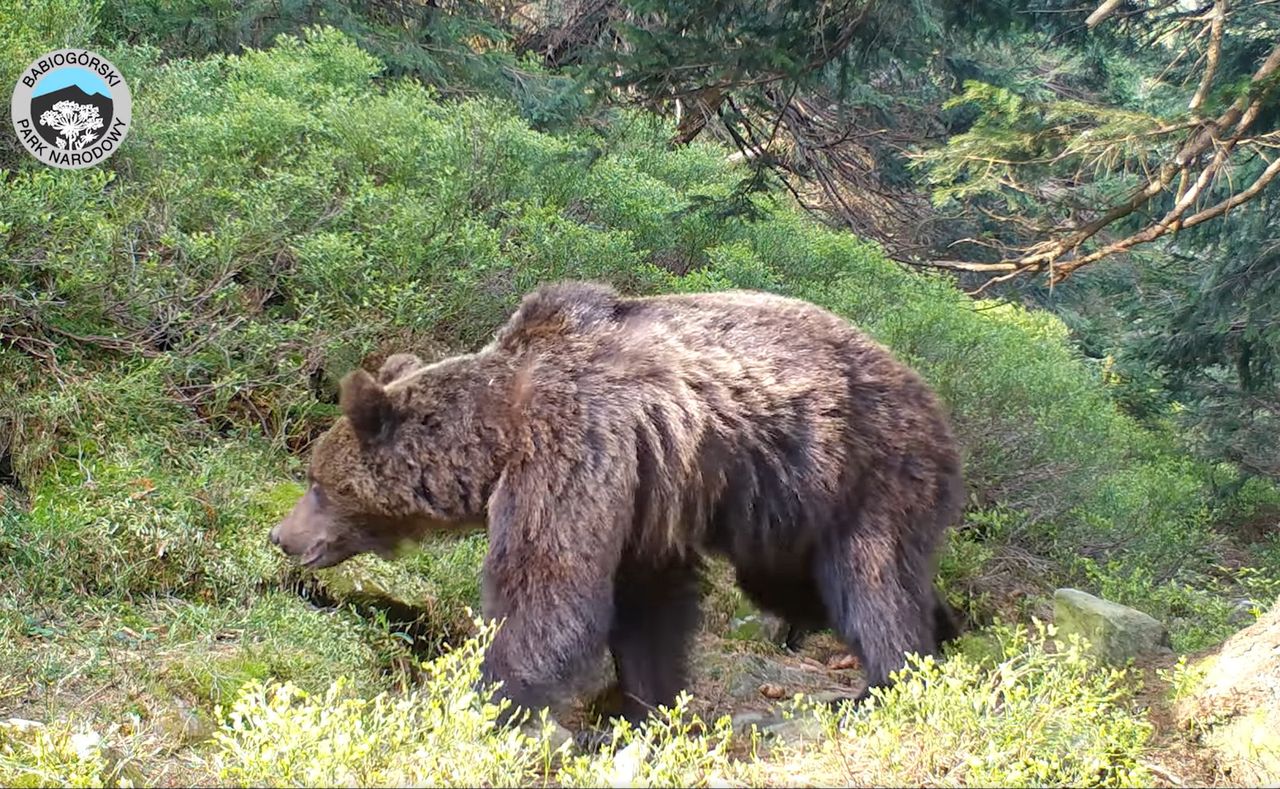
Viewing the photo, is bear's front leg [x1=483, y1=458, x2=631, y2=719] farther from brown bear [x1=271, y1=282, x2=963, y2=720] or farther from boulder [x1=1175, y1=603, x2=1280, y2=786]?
boulder [x1=1175, y1=603, x2=1280, y2=786]

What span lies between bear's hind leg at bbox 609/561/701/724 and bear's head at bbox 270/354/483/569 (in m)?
0.94

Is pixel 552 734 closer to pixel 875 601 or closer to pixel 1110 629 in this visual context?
pixel 875 601

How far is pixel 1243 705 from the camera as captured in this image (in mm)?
4207

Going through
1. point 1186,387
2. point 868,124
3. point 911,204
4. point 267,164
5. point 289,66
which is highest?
point 289,66

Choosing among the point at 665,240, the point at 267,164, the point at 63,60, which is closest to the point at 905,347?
the point at 665,240

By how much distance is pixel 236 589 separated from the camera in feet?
18.8

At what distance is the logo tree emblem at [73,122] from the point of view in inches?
290

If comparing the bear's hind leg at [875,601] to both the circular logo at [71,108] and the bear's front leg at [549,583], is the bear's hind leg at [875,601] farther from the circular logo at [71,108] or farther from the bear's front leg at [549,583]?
the circular logo at [71,108]

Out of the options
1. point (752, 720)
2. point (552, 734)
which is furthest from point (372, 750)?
point (752, 720)

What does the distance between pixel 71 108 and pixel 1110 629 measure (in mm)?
7217

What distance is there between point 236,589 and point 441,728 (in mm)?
2846

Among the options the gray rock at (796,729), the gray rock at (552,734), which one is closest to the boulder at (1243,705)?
the gray rock at (796,729)

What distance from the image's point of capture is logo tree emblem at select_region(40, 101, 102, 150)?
736 cm

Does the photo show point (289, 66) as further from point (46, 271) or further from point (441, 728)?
point (441, 728)
